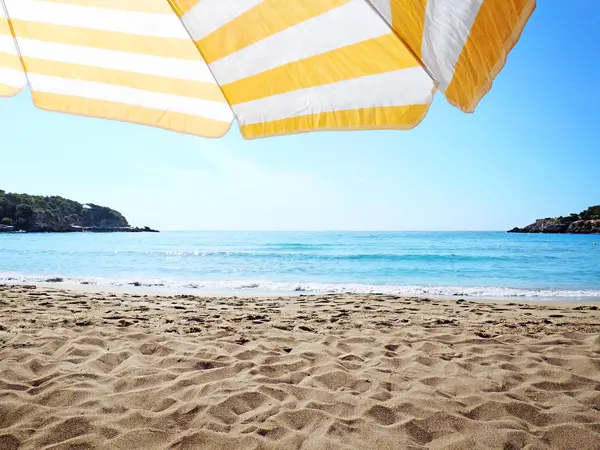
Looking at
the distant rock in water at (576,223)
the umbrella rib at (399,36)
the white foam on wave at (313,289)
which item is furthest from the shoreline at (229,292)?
the distant rock in water at (576,223)

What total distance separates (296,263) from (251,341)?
49.5 feet

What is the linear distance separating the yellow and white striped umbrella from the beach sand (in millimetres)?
1845

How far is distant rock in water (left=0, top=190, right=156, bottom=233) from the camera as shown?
60.9 m

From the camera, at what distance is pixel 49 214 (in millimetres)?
64875

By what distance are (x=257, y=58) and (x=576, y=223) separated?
70206 mm

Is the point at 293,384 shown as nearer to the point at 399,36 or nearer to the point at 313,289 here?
the point at 399,36

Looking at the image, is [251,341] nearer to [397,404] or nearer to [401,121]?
[397,404]

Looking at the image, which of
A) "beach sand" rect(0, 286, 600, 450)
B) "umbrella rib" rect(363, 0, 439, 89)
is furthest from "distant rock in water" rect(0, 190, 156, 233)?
"umbrella rib" rect(363, 0, 439, 89)

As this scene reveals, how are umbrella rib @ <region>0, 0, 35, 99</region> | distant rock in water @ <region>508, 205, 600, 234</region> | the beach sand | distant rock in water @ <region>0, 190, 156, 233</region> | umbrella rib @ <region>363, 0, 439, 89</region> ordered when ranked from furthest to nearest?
1. distant rock in water @ <region>0, 190, 156, 233</region>
2. distant rock in water @ <region>508, 205, 600, 234</region>
3. the beach sand
4. umbrella rib @ <region>0, 0, 35, 99</region>
5. umbrella rib @ <region>363, 0, 439, 89</region>

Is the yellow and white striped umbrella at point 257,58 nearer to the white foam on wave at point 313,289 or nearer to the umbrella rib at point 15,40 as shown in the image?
the umbrella rib at point 15,40

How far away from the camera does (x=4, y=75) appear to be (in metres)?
1.88

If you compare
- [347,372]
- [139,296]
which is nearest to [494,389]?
[347,372]

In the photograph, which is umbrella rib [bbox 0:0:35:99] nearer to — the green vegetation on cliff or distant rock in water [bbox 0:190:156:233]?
distant rock in water [bbox 0:190:156:233]

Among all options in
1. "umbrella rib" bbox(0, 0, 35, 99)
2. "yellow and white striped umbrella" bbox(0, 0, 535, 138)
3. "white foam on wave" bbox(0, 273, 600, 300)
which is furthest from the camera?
"white foam on wave" bbox(0, 273, 600, 300)
